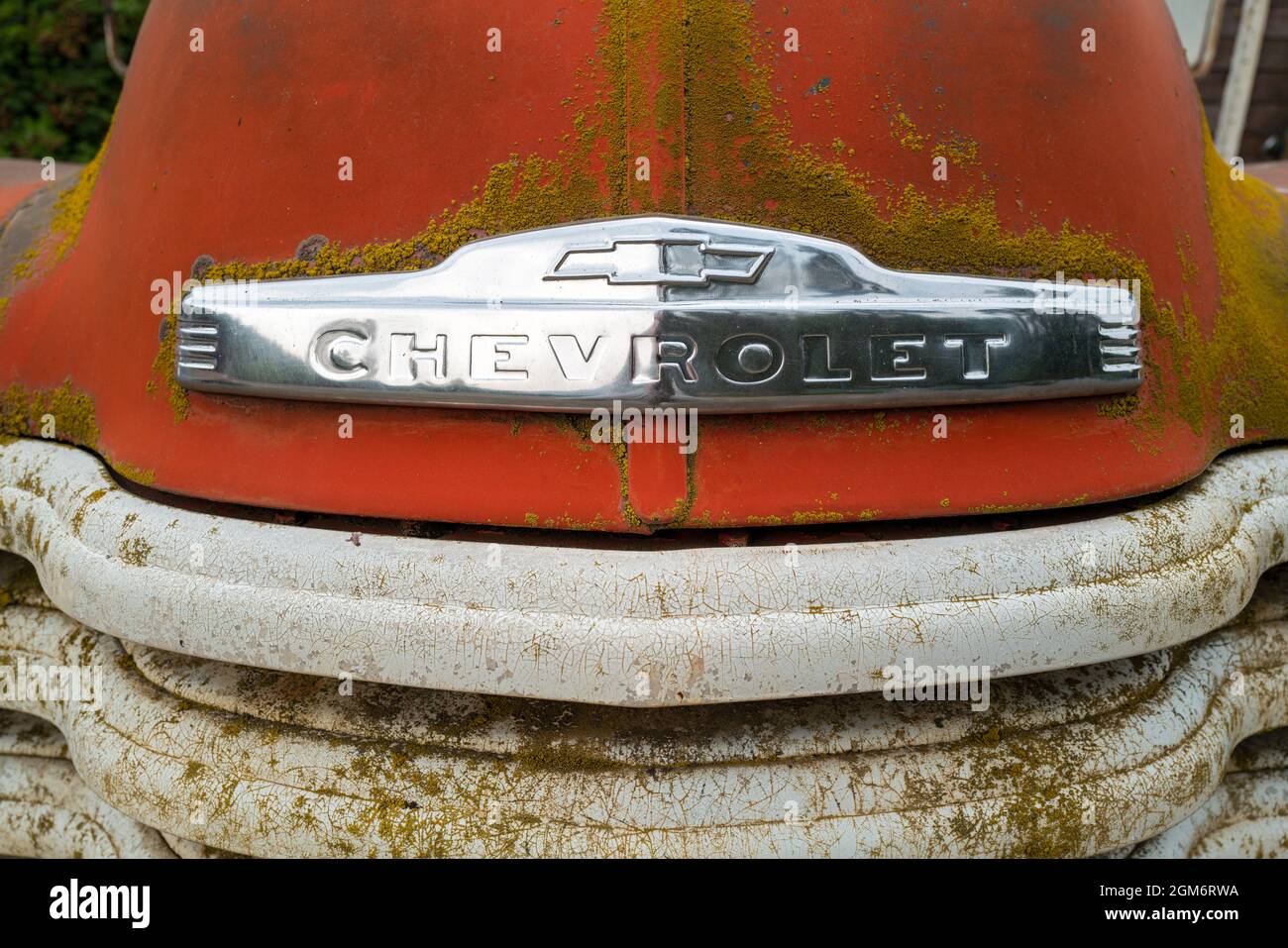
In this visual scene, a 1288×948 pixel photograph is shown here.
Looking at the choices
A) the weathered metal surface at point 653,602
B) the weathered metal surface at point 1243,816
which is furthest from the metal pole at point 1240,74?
the weathered metal surface at point 653,602

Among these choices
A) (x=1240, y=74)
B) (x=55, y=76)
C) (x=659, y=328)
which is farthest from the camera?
(x=55, y=76)

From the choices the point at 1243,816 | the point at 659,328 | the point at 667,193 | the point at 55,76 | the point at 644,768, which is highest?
the point at 55,76

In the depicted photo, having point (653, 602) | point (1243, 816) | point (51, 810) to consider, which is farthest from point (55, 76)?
point (1243, 816)

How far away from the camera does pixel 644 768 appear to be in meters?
1.08

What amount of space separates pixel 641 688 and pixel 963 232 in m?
0.58

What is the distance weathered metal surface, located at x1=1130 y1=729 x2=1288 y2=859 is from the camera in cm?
129

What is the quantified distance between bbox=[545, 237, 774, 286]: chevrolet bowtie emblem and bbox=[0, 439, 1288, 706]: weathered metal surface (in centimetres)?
27

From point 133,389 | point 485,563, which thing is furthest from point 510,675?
point 133,389

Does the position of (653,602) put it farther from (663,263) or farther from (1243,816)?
(1243,816)

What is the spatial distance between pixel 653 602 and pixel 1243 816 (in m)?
0.94

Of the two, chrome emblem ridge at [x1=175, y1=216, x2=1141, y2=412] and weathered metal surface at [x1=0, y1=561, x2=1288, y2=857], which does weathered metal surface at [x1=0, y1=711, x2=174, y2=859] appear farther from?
chrome emblem ridge at [x1=175, y1=216, x2=1141, y2=412]

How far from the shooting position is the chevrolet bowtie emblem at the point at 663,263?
1002 mm

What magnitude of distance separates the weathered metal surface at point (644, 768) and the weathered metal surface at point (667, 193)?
230mm

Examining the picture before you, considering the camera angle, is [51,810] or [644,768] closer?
[644,768]
